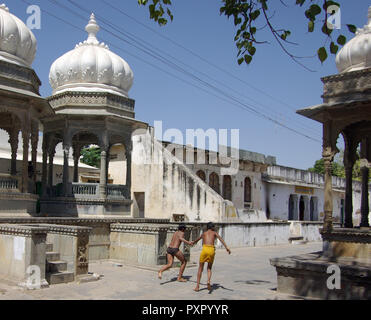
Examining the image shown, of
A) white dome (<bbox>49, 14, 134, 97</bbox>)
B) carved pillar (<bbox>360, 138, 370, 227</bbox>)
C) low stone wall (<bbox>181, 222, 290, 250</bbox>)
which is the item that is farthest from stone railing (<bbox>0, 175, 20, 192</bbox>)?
carved pillar (<bbox>360, 138, 370, 227</bbox>)

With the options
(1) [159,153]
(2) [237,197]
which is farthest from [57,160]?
(2) [237,197]

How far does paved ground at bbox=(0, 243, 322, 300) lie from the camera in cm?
812

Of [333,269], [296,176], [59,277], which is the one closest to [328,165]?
[333,269]

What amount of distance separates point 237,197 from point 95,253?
1891cm

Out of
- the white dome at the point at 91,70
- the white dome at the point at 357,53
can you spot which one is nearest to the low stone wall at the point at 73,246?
the white dome at the point at 357,53

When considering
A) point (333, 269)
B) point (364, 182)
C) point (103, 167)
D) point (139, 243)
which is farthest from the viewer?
point (103, 167)

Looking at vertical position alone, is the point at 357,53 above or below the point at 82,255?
above

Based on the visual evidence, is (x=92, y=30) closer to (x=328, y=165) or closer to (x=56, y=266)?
(x=56, y=266)

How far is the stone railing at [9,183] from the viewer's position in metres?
12.7

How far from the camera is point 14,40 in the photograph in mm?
14008

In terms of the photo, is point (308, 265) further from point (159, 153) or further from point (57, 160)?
point (57, 160)

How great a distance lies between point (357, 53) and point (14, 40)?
10283 millimetres

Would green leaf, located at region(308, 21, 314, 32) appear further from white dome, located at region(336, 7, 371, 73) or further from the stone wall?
the stone wall

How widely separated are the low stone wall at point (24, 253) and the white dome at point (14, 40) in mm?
6940
